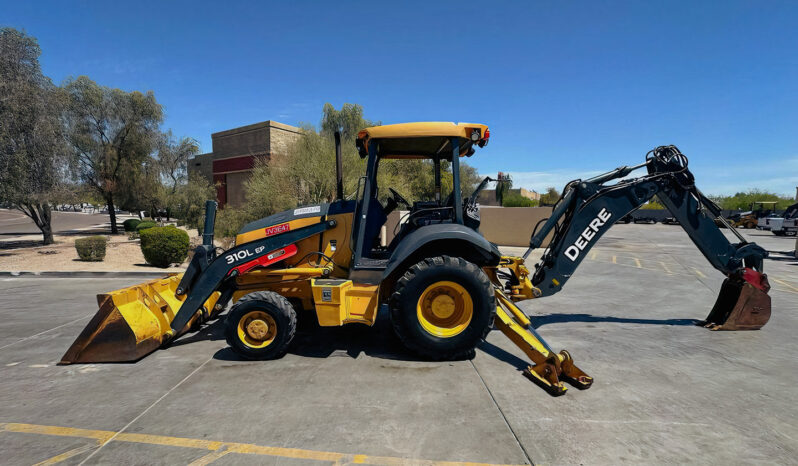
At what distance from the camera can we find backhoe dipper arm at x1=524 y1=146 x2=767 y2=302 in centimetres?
514

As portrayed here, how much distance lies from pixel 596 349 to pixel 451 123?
3.28 metres

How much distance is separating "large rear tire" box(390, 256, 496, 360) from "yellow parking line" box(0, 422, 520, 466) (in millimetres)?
1658

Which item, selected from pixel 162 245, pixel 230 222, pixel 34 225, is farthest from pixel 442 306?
pixel 34 225

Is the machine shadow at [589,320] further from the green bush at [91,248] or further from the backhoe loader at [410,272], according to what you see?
the green bush at [91,248]

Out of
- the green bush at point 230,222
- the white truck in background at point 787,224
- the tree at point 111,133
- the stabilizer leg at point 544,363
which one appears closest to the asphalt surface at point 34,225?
the tree at point 111,133

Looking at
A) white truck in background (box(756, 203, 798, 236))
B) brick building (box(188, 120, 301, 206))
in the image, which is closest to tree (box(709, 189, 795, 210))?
white truck in background (box(756, 203, 798, 236))

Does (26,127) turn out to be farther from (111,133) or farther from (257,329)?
(257,329)

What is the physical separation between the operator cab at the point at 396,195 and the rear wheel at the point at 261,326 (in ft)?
3.28

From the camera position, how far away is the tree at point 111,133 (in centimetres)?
2370

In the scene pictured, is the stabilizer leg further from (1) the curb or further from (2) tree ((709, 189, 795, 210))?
(2) tree ((709, 189, 795, 210))

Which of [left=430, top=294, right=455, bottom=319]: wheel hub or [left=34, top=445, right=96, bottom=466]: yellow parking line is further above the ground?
[left=430, top=294, right=455, bottom=319]: wheel hub

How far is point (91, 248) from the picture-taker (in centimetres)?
1241

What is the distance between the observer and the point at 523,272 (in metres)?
5.11

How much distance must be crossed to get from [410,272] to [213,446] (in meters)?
2.36
